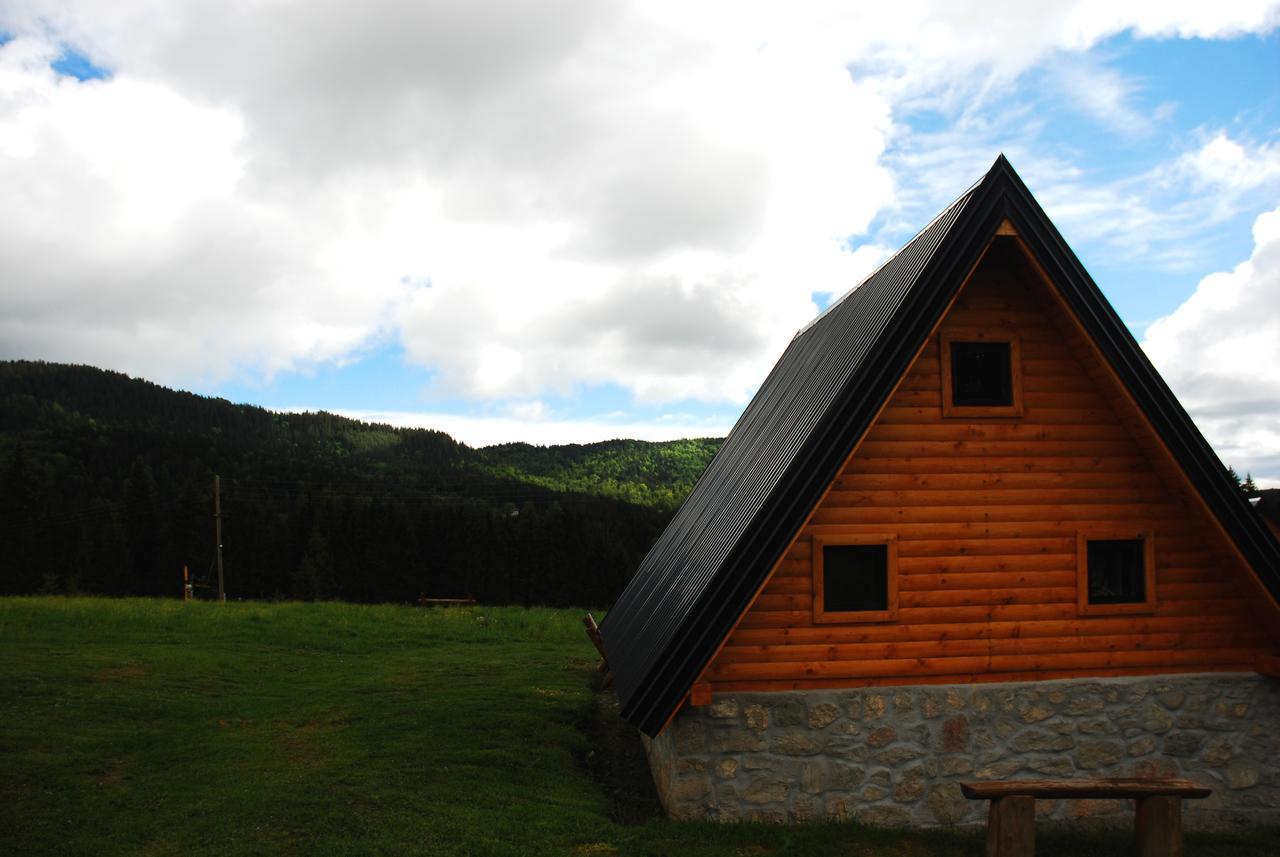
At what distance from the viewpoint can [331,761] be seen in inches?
397

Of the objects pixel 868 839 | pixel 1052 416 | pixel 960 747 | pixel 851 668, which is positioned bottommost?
pixel 868 839

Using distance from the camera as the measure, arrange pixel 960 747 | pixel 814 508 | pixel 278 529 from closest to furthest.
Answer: pixel 814 508, pixel 960 747, pixel 278 529

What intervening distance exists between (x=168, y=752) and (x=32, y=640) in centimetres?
1076

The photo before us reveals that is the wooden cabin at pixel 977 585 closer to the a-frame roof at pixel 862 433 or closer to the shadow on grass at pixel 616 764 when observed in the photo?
the a-frame roof at pixel 862 433

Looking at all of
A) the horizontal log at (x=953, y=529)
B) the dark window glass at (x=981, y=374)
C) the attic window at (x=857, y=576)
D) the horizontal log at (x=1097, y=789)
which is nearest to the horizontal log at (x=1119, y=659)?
the horizontal log at (x=953, y=529)

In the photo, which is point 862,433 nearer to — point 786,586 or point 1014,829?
point 786,586

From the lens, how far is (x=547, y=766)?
10039mm

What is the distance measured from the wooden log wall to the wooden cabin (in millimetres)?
24

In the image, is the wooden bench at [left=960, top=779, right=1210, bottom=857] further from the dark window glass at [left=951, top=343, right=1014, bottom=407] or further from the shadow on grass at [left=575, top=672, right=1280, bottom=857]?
the dark window glass at [left=951, top=343, right=1014, bottom=407]

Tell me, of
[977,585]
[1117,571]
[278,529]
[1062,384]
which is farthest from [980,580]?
[278,529]

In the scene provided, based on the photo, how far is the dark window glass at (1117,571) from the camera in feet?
28.3

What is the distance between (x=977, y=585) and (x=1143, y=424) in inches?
93.9

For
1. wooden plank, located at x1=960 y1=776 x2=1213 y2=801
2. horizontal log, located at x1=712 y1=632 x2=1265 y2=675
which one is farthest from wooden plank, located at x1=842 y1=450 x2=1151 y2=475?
wooden plank, located at x1=960 y1=776 x2=1213 y2=801

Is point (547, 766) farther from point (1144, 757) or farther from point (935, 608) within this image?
point (1144, 757)
